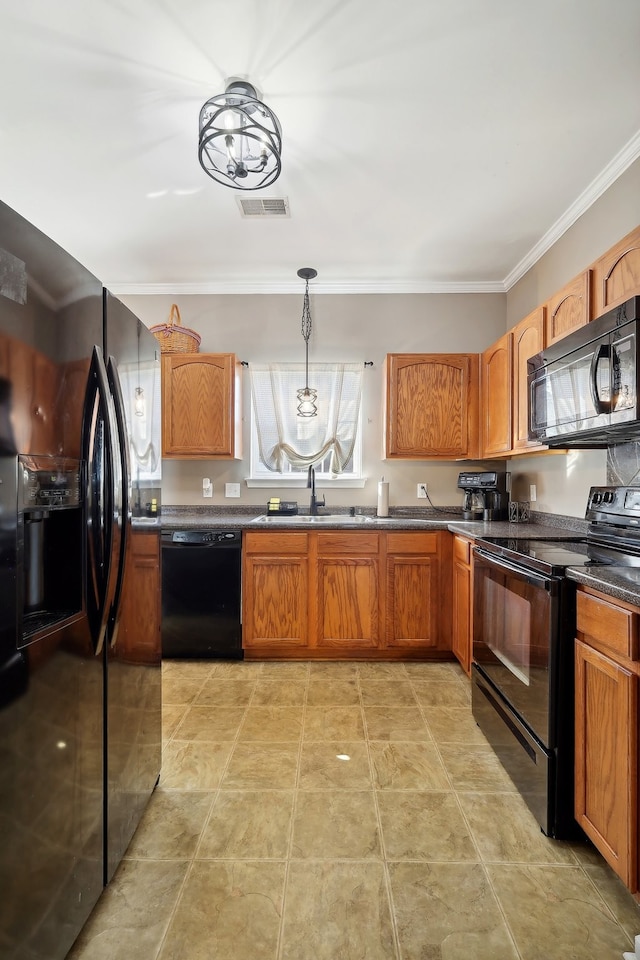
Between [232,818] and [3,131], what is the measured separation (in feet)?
10.1

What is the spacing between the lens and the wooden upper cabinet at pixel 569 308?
2.00 m

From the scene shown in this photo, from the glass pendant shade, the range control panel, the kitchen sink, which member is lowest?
the kitchen sink

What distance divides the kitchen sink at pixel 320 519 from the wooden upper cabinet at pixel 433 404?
1.95 ft

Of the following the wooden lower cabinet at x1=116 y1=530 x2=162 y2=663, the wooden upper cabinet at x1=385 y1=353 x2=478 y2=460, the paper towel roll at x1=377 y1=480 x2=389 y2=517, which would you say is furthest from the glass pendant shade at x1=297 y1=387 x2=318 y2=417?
the wooden lower cabinet at x1=116 y1=530 x2=162 y2=663

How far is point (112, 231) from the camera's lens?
2955mm

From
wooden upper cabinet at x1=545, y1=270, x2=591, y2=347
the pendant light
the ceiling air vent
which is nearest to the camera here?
wooden upper cabinet at x1=545, y1=270, x2=591, y2=347

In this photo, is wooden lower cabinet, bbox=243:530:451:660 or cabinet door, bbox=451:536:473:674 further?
wooden lower cabinet, bbox=243:530:451:660

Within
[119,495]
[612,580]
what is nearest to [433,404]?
[612,580]

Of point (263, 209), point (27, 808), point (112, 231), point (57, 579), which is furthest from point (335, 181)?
point (27, 808)

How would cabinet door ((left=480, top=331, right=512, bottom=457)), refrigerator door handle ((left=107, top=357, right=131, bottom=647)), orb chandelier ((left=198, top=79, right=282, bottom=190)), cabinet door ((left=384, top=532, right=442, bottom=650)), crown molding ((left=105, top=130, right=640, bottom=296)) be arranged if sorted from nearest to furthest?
refrigerator door handle ((left=107, top=357, right=131, bottom=647)) < orb chandelier ((left=198, top=79, right=282, bottom=190)) < cabinet door ((left=480, top=331, right=512, bottom=457)) < cabinet door ((left=384, top=532, right=442, bottom=650)) < crown molding ((left=105, top=130, right=640, bottom=296))

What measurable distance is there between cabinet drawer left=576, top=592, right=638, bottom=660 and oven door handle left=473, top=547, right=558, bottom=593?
0.09 metres

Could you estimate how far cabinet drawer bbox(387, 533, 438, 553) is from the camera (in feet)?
10.0

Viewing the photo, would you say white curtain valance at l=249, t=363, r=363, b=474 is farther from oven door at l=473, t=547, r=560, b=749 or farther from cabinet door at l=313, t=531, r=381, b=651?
oven door at l=473, t=547, r=560, b=749

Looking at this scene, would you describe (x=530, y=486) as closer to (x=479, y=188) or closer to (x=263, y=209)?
(x=479, y=188)
